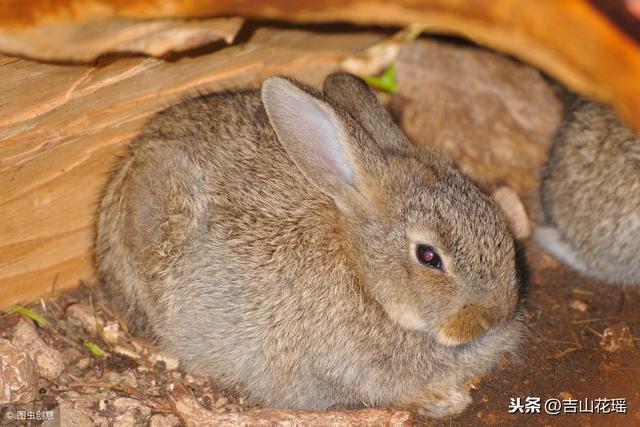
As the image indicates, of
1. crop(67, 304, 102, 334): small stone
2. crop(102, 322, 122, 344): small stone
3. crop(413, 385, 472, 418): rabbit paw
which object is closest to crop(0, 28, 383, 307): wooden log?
crop(67, 304, 102, 334): small stone

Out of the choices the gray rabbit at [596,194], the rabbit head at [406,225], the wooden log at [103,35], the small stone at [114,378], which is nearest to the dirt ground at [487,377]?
the small stone at [114,378]

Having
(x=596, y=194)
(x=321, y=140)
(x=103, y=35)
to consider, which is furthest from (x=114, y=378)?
(x=596, y=194)

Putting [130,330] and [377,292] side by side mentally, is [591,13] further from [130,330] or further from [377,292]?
[130,330]

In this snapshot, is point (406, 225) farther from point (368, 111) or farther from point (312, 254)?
point (368, 111)

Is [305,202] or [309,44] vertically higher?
[309,44]

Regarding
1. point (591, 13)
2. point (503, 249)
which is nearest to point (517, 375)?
point (503, 249)
